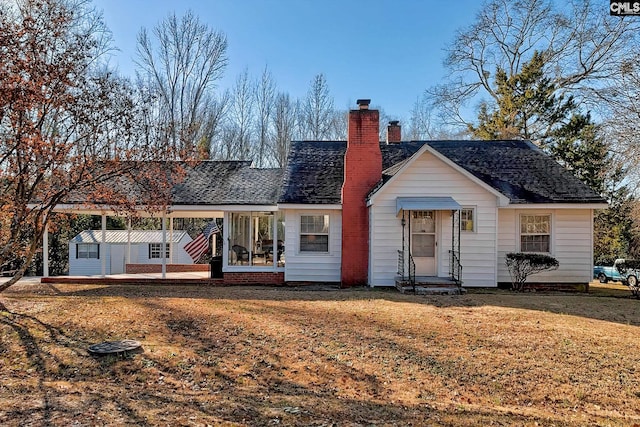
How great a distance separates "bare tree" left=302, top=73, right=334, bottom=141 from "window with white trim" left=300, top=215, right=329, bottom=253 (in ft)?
71.1

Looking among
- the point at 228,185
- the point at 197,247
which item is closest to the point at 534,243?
the point at 228,185

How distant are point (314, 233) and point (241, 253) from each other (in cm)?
287

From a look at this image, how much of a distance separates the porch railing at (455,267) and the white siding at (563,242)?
5.63 ft

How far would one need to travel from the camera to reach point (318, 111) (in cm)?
3469

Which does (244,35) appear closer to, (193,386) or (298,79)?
(298,79)

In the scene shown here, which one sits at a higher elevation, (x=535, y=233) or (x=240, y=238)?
(x=535, y=233)

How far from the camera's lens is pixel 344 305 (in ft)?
33.0

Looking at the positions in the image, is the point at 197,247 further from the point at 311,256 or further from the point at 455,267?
the point at 455,267

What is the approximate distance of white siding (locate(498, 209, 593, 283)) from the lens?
13.3m

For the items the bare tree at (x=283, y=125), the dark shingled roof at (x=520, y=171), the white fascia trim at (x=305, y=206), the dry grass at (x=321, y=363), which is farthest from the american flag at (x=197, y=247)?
the bare tree at (x=283, y=125)

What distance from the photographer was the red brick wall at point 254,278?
46.3 feet

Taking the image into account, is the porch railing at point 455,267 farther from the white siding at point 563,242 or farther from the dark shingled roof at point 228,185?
the dark shingled roof at point 228,185

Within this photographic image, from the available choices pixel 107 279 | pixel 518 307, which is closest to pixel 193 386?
pixel 518 307

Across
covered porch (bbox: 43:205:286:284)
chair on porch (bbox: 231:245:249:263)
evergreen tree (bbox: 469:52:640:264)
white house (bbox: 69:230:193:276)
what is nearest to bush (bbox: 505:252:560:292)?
covered porch (bbox: 43:205:286:284)
